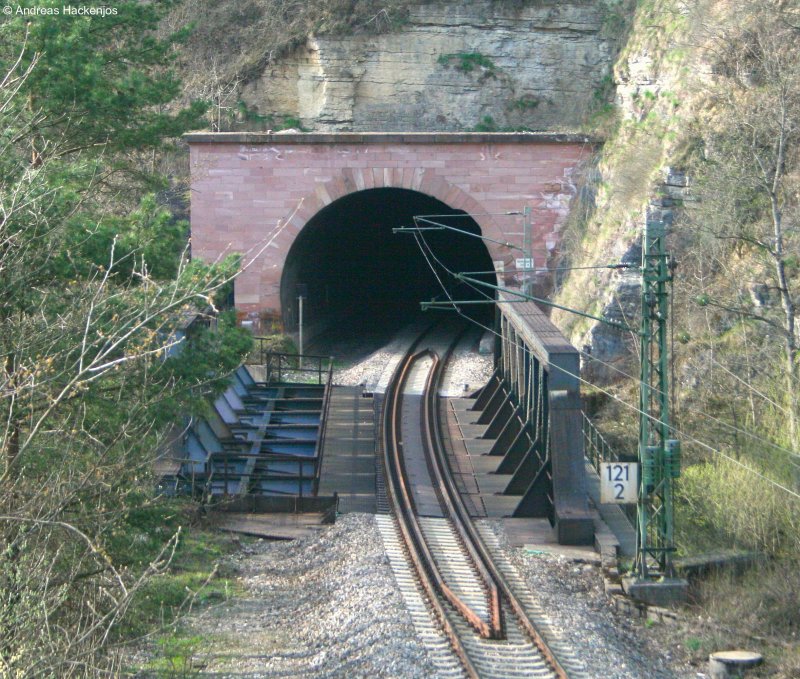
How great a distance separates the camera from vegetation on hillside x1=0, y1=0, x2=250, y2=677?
751cm

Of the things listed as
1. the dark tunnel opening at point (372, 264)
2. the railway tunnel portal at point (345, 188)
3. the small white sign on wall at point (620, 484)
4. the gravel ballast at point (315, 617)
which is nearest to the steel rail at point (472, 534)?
the gravel ballast at point (315, 617)

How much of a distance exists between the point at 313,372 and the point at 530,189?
7909 millimetres

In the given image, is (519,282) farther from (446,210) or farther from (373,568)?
(373,568)

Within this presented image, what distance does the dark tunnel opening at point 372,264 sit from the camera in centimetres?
3491

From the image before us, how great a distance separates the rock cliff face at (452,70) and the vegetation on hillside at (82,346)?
18337 millimetres

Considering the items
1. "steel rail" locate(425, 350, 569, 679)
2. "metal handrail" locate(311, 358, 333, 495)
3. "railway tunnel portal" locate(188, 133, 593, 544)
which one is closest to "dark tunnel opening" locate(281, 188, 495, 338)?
"railway tunnel portal" locate(188, 133, 593, 544)

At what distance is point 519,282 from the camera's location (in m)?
Result: 31.0

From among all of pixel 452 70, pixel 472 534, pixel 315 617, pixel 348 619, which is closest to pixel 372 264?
pixel 452 70

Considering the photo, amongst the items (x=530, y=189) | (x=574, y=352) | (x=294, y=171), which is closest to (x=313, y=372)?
(x=294, y=171)

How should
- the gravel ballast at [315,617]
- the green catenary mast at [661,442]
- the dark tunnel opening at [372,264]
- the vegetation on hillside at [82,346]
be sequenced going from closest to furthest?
1. the vegetation on hillside at [82,346]
2. the gravel ballast at [315,617]
3. the green catenary mast at [661,442]
4. the dark tunnel opening at [372,264]

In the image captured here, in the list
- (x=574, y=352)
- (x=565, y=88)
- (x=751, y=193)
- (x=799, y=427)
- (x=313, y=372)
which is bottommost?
(x=313, y=372)

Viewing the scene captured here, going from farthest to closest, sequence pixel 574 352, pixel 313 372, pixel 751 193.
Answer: pixel 313 372, pixel 751 193, pixel 574 352

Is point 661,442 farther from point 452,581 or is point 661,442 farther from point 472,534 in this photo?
point 472,534

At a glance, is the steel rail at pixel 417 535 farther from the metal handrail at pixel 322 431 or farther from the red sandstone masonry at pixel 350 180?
the red sandstone masonry at pixel 350 180
